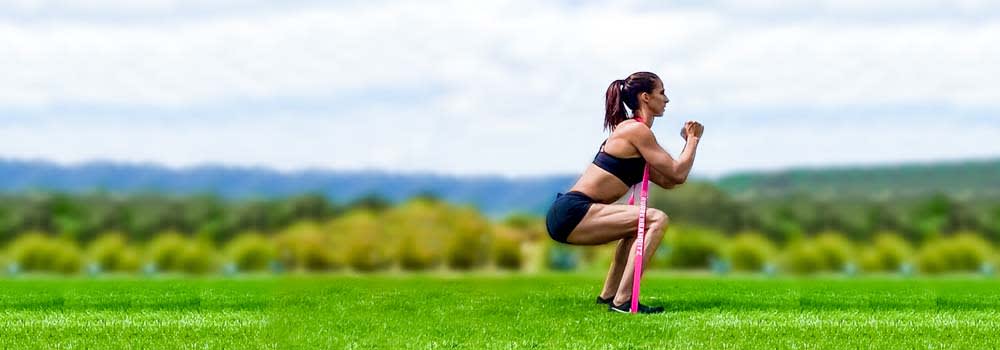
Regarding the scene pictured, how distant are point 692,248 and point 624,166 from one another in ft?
81.6

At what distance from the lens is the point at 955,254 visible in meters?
27.2

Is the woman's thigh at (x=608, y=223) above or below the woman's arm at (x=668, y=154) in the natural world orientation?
below

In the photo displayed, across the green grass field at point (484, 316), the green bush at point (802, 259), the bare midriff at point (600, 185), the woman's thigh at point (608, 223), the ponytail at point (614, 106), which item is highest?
the ponytail at point (614, 106)

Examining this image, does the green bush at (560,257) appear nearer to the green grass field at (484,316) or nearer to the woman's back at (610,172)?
the green grass field at (484,316)

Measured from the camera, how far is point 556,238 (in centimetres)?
927

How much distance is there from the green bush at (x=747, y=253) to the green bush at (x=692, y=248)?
1.82 meters

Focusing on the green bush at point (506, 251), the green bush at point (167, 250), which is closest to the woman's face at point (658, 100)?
the green bush at point (167, 250)

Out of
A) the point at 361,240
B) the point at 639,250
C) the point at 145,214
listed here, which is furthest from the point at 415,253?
the point at 639,250

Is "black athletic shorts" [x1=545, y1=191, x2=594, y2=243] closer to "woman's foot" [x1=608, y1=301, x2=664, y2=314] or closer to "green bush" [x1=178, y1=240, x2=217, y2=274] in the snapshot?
"woman's foot" [x1=608, y1=301, x2=664, y2=314]

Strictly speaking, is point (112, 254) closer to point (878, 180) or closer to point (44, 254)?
point (44, 254)

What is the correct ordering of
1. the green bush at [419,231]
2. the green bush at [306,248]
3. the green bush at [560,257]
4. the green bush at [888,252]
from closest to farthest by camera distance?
1. the green bush at [306,248]
2. the green bush at [419,231]
3. the green bush at [888,252]
4. the green bush at [560,257]

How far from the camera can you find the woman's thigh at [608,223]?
8.87 meters

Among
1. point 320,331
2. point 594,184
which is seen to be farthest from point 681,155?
point 320,331

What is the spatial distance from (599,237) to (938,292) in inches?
182
